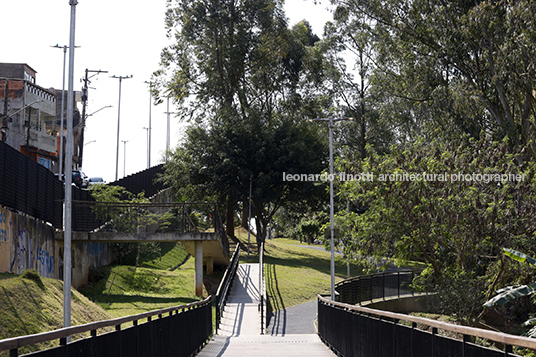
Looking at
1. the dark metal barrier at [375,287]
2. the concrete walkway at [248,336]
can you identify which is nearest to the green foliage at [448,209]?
the dark metal barrier at [375,287]

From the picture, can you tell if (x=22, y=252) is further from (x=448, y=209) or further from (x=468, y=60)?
(x=468, y=60)

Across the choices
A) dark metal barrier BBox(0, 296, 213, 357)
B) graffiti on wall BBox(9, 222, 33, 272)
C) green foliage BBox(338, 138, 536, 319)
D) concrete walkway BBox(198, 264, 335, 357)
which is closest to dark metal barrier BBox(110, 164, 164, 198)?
concrete walkway BBox(198, 264, 335, 357)

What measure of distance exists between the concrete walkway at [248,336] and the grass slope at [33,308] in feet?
11.3

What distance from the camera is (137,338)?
760 cm

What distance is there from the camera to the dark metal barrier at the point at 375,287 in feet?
83.7

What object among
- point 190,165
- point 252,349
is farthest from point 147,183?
point 252,349

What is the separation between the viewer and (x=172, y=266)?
38625 mm

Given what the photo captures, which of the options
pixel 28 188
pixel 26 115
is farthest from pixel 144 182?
pixel 28 188

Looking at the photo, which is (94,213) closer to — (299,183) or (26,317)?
(26,317)

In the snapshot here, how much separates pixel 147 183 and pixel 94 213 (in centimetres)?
2198

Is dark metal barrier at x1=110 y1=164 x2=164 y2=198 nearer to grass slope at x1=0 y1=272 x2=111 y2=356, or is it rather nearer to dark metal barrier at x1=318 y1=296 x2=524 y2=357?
grass slope at x1=0 y1=272 x2=111 y2=356

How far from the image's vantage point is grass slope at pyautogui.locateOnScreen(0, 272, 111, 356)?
11536 mm

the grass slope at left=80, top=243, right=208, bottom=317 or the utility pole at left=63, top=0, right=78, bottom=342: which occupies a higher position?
the utility pole at left=63, top=0, right=78, bottom=342

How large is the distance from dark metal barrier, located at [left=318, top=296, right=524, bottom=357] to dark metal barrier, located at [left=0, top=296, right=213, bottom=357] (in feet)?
10.7
